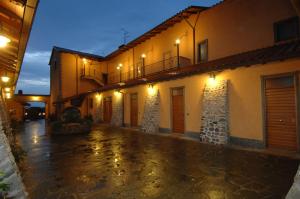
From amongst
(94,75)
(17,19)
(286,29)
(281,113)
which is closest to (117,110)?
(94,75)

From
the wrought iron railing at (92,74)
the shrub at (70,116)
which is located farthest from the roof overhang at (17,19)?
the wrought iron railing at (92,74)

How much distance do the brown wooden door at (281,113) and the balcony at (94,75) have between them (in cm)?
2340

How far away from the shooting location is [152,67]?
20.1 m

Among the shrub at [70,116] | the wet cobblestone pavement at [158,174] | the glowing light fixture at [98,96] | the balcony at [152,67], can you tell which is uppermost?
the balcony at [152,67]

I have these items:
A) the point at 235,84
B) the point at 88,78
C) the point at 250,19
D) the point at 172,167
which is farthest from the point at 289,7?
the point at 88,78

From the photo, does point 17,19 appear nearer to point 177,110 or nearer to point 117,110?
point 177,110

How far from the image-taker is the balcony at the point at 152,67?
16197 millimetres

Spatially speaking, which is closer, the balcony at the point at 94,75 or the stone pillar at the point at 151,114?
the stone pillar at the point at 151,114

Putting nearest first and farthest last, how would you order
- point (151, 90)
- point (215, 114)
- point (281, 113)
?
point (281, 113), point (215, 114), point (151, 90)

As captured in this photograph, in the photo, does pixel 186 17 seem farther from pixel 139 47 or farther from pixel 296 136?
pixel 296 136

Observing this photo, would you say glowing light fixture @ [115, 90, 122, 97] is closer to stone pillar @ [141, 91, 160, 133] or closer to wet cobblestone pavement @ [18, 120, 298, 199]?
stone pillar @ [141, 91, 160, 133]

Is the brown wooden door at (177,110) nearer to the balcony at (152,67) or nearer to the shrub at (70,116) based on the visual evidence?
the balcony at (152,67)

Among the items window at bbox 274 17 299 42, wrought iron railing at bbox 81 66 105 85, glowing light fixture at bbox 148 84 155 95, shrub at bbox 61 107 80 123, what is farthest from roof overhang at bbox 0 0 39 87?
wrought iron railing at bbox 81 66 105 85

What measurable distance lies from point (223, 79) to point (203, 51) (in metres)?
A: 4.82
